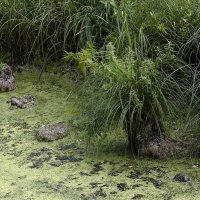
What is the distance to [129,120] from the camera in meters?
2.58

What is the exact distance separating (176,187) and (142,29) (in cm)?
98

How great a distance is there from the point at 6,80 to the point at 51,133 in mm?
946

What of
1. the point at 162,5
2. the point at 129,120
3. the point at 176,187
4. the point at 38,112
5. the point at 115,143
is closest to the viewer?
the point at 176,187

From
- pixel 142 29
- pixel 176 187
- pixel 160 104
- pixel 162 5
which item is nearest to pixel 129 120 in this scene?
pixel 160 104

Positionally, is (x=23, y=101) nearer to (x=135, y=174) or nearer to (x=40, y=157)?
(x=40, y=157)

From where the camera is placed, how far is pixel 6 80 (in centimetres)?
377

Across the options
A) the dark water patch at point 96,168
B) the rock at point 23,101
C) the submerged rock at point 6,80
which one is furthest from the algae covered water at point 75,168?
the submerged rock at point 6,80

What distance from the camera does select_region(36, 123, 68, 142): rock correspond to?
2.96 metres

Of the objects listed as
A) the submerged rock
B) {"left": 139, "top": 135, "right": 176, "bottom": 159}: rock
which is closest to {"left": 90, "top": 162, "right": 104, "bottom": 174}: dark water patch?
{"left": 139, "top": 135, "right": 176, "bottom": 159}: rock

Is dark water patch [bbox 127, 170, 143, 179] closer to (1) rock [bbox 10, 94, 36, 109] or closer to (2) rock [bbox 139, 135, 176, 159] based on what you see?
(2) rock [bbox 139, 135, 176, 159]

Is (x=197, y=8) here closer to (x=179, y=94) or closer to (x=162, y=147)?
(x=179, y=94)

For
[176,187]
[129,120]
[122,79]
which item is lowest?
[176,187]

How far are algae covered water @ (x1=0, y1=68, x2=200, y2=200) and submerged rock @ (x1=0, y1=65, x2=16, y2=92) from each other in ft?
1.49

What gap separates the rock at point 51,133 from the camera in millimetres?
2963
